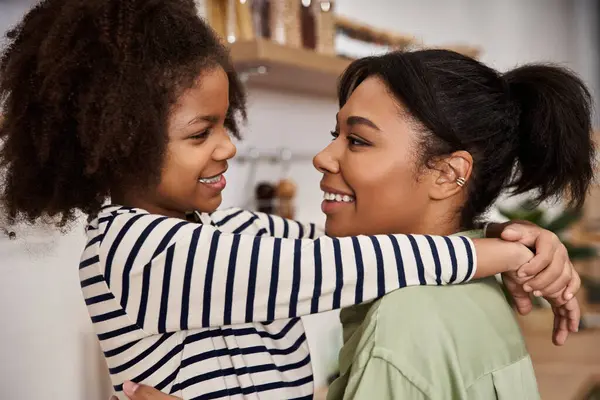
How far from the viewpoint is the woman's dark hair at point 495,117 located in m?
1.00

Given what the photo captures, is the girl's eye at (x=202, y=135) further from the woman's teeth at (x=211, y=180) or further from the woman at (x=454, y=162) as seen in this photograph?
the woman at (x=454, y=162)

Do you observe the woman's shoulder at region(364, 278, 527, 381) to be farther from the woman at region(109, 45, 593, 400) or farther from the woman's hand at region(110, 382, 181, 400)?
the woman's hand at region(110, 382, 181, 400)

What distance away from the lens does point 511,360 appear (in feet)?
3.16

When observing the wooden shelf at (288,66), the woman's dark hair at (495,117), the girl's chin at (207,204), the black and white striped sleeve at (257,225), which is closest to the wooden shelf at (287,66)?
the wooden shelf at (288,66)

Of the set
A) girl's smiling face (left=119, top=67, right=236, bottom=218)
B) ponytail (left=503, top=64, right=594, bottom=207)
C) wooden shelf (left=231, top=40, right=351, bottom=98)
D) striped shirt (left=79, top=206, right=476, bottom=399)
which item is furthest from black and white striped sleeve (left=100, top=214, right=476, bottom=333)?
wooden shelf (left=231, top=40, right=351, bottom=98)

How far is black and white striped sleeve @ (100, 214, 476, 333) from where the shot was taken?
0.86 m

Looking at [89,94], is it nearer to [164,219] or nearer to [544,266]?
[164,219]

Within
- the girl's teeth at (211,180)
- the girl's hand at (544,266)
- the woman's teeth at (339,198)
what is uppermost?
the girl's teeth at (211,180)

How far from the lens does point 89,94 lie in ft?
2.92

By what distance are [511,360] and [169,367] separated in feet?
1.61

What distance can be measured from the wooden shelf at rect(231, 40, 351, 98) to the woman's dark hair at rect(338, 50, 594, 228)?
0.61m

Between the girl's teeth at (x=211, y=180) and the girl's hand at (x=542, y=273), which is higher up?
the girl's teeth at (x=211, y=180)

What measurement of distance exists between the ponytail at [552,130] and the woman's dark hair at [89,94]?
503mm

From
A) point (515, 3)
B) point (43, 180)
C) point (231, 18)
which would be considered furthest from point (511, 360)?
point (515, 3)
